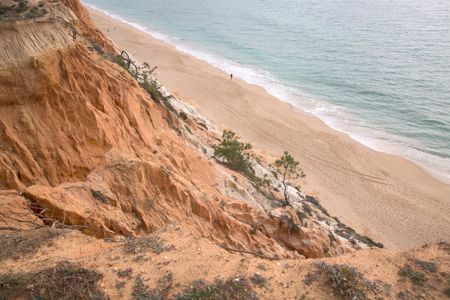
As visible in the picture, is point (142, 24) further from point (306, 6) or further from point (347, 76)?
point (347, 76)

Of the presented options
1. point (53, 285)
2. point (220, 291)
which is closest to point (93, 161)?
point (53, 285)

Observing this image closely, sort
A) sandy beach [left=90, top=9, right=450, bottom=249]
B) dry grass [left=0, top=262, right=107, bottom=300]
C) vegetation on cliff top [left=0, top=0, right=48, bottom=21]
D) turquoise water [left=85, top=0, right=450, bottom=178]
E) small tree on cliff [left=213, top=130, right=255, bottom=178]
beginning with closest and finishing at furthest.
Result: dry grass [left=0, top=262, right=107, bottom=300] → vegetation on cliff top [left=0, top=0, right=48, bottom=21] → small tree on cliff [left=213, top=130, right=255, bottom=178] → sandy beach [left=90, top=9, right=450, bottom=249] → turquoise water [left=85, top=0, right=450, bottom=178]

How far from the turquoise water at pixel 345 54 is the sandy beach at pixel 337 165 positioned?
2.99m

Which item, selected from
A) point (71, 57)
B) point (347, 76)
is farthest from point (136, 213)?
point (347, 76)

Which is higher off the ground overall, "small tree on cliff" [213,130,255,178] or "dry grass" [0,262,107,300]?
"dry grass" [0,262,107,300]

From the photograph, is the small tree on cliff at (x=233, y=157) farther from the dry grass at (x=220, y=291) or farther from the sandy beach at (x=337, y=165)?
the dry grass at (x=220, y=291)

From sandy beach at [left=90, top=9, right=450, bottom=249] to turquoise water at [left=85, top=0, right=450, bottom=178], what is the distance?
9.82 feet

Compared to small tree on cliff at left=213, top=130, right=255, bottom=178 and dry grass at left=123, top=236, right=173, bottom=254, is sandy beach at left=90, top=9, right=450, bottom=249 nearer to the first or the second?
small tree on cliff at left=213, top=130, right=255, bottom=178

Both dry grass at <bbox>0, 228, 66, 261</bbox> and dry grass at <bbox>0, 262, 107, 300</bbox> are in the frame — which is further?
dry grass at <bbox>0, 228, 66, 261</bbox>

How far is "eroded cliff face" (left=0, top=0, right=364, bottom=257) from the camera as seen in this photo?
36.9ft

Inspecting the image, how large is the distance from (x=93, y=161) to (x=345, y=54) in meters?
52.2

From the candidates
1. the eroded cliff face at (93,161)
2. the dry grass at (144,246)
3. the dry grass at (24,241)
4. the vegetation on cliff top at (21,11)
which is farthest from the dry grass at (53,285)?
the vegetation on cliff top at (21,11)

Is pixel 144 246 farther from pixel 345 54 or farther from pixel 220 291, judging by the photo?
pixel 345 54

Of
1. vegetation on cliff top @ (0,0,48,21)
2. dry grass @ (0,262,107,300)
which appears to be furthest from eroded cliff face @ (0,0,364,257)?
dry grass @ (0,262,107,300)
